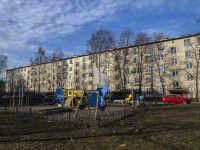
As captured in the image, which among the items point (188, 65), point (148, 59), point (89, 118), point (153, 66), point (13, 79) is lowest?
point (89, 118)

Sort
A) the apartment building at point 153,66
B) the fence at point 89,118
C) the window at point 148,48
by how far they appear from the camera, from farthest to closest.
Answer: the window at point 148,48 < the apartment building at point 153,66 < the fence at point 89,118

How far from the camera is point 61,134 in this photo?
847 centimetres

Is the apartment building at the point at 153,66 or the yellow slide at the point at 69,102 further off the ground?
the apartment building at the point at 153,66

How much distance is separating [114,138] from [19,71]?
288ft

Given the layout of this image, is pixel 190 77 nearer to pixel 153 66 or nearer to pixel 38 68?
pixel 153 66

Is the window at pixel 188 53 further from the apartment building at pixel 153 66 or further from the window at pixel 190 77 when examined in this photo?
the window at pixel 190 77

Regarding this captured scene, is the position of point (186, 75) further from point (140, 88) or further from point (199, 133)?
point (199, 133)

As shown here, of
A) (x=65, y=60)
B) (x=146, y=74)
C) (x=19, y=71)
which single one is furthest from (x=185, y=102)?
Answer: (x=19, y=71)

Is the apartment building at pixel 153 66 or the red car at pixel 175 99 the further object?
the apartment building at pixel 153 66

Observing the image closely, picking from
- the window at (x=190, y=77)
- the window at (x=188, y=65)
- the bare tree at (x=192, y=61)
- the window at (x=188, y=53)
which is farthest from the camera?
the window at (x=188, y=53)

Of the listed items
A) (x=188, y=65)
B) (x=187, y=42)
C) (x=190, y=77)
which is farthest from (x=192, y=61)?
(x=187, y=42)

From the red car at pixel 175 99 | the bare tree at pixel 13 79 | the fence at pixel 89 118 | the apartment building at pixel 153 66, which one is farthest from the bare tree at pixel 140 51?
the bare tree at pixel 13 79

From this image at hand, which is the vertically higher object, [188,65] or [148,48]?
[148,48]

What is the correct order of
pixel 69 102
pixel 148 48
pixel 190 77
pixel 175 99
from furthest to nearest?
1. pixel 148 48
2. pixel 190 77
3. pixel 175 99
4. pixel 69 102
